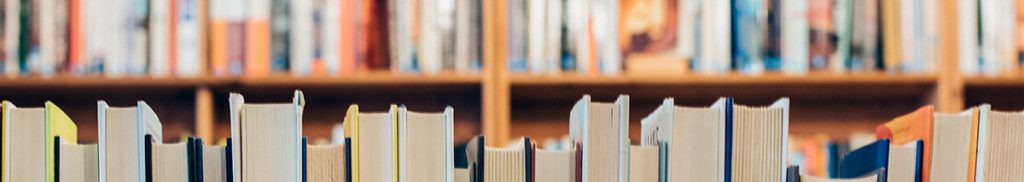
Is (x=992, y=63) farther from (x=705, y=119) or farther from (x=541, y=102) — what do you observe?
(x=705, y=119)

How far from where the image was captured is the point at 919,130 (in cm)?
64

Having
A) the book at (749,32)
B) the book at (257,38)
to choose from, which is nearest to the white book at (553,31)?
the book at (749,32)

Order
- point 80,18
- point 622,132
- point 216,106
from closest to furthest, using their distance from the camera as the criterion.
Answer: point 622,132 → point 80,18 → point 216,106

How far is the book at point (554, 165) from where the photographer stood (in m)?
0.62

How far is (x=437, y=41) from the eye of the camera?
1809mm

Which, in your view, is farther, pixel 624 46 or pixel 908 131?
pixel 624 46

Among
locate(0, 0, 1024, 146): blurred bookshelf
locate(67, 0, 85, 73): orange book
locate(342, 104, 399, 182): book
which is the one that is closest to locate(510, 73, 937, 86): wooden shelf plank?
locate(0, 0, 1024, 146): blurred bookshelf

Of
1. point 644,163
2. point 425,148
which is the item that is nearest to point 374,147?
point 425,148

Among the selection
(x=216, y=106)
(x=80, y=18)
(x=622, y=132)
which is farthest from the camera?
(x=216, y=106)

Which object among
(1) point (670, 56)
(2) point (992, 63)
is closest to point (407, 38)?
(1) point (670, 56)

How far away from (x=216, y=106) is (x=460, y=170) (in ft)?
4.46

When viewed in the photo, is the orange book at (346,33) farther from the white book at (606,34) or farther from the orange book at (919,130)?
the orange book at (919,130)

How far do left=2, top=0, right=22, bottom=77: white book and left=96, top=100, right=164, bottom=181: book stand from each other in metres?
1.27

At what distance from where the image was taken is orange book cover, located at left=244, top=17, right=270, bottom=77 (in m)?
1.79
